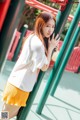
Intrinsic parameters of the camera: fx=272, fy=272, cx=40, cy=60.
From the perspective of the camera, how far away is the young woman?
259 cm

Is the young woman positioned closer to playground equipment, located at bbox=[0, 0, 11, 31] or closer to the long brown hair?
the long brown hair

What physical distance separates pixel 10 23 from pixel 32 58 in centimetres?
225

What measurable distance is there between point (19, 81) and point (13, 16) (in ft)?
7.59

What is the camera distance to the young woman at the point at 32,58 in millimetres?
2594

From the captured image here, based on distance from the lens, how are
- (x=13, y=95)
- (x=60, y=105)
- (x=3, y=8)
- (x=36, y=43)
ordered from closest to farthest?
(x=3, y=8) < (x=36, y=43) < (x=13, y=95) < (x=60, y=105)

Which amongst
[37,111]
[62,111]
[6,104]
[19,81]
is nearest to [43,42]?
[19,81]

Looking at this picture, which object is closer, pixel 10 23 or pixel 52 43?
pixel 10 23

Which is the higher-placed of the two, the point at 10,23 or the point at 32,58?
the point at 10,23

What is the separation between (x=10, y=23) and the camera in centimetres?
37

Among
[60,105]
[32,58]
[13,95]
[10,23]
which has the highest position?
[10,23]

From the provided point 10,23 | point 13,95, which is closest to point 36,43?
point 13,95

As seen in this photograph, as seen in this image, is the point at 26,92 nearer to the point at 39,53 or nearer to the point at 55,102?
the point at 39,53

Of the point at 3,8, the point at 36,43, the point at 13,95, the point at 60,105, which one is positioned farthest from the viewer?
the point at 60,105

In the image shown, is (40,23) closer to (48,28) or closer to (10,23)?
(48,28)
